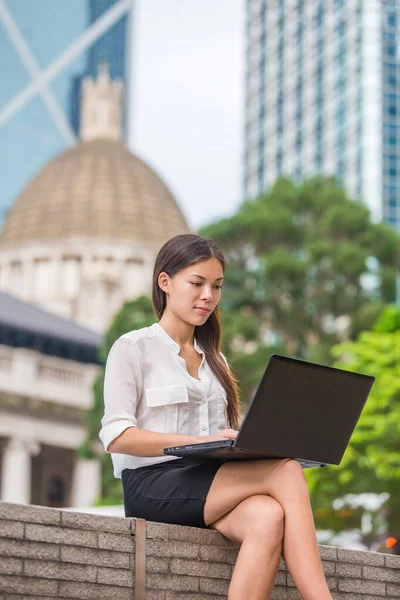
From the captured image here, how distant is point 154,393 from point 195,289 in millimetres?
533

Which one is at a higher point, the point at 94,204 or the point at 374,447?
the point at 94,204

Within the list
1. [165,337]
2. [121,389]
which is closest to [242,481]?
[121,389]

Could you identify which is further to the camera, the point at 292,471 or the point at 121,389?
the point at 121,389

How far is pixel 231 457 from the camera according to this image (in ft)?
20.2

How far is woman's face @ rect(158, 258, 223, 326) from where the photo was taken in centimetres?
662

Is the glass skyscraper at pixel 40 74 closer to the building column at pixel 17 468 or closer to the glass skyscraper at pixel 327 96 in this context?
the glass skyscraper at pixel 327 96

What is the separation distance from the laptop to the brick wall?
1.37ft

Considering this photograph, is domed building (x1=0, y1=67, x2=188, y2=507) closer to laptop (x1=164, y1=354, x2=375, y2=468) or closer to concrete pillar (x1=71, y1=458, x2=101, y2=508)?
concrete pillar (x1=71, y1=458, x2=101, y2=508)

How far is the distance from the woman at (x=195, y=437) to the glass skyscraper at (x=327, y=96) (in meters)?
110

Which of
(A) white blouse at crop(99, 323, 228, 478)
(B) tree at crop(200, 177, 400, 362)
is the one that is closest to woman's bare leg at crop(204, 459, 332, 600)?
(A) white blouse at crop(99, 323, 228, 478)

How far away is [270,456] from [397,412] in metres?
24.1

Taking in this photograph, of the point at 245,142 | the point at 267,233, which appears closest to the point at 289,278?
the point at 267,233

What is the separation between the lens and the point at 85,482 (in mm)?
51875

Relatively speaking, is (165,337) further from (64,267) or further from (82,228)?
→ (82,228)
